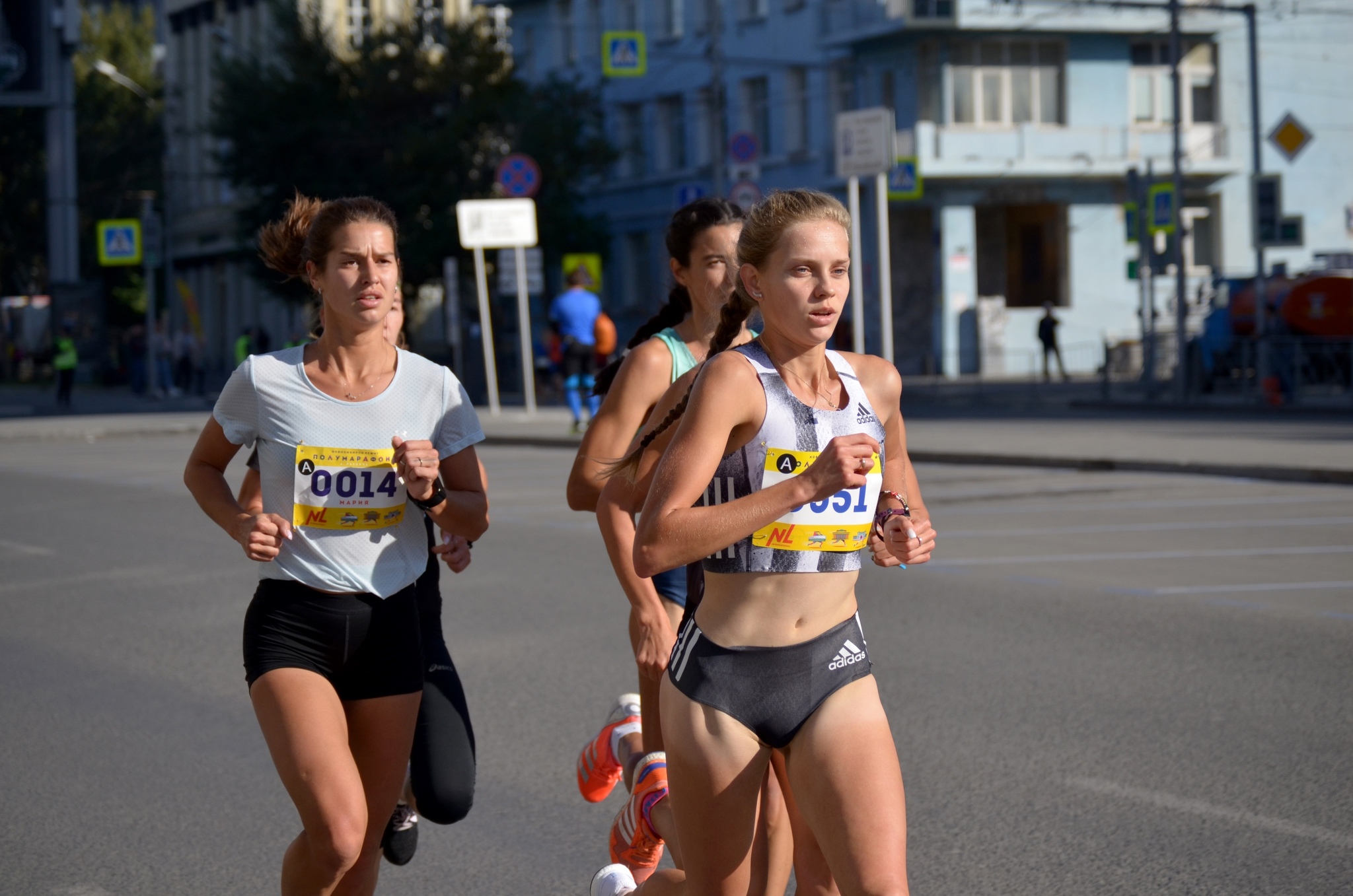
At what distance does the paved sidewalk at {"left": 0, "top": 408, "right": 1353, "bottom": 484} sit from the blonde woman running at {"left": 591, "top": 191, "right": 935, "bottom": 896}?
13738 millimetres

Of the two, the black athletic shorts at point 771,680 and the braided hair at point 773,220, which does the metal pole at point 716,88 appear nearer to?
the braided hair at point 773,220

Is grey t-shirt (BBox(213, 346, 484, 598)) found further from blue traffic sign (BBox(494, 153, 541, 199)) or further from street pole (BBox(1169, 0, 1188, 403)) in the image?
street pole (BBox(1169, 0, 1188, 403))

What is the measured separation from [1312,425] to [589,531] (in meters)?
13.1

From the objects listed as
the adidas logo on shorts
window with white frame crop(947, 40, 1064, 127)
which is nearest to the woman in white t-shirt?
the adidas logo on shorts

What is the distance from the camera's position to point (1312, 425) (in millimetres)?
22938

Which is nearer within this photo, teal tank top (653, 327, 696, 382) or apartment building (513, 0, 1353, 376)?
teal tank top (653, 327, 696, 382)

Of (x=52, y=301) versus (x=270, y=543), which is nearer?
(x=270, y=543)

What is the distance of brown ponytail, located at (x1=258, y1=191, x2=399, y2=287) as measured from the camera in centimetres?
419

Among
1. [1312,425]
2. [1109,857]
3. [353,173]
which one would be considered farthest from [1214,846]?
[353,173]

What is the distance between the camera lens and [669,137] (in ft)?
165

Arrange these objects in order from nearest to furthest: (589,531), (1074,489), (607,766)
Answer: (607,766) < (589,531) < (1074,489)

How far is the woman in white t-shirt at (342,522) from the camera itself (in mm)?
3900

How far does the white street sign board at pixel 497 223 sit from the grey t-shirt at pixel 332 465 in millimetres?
22160

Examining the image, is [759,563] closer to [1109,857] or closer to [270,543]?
[270,543]
